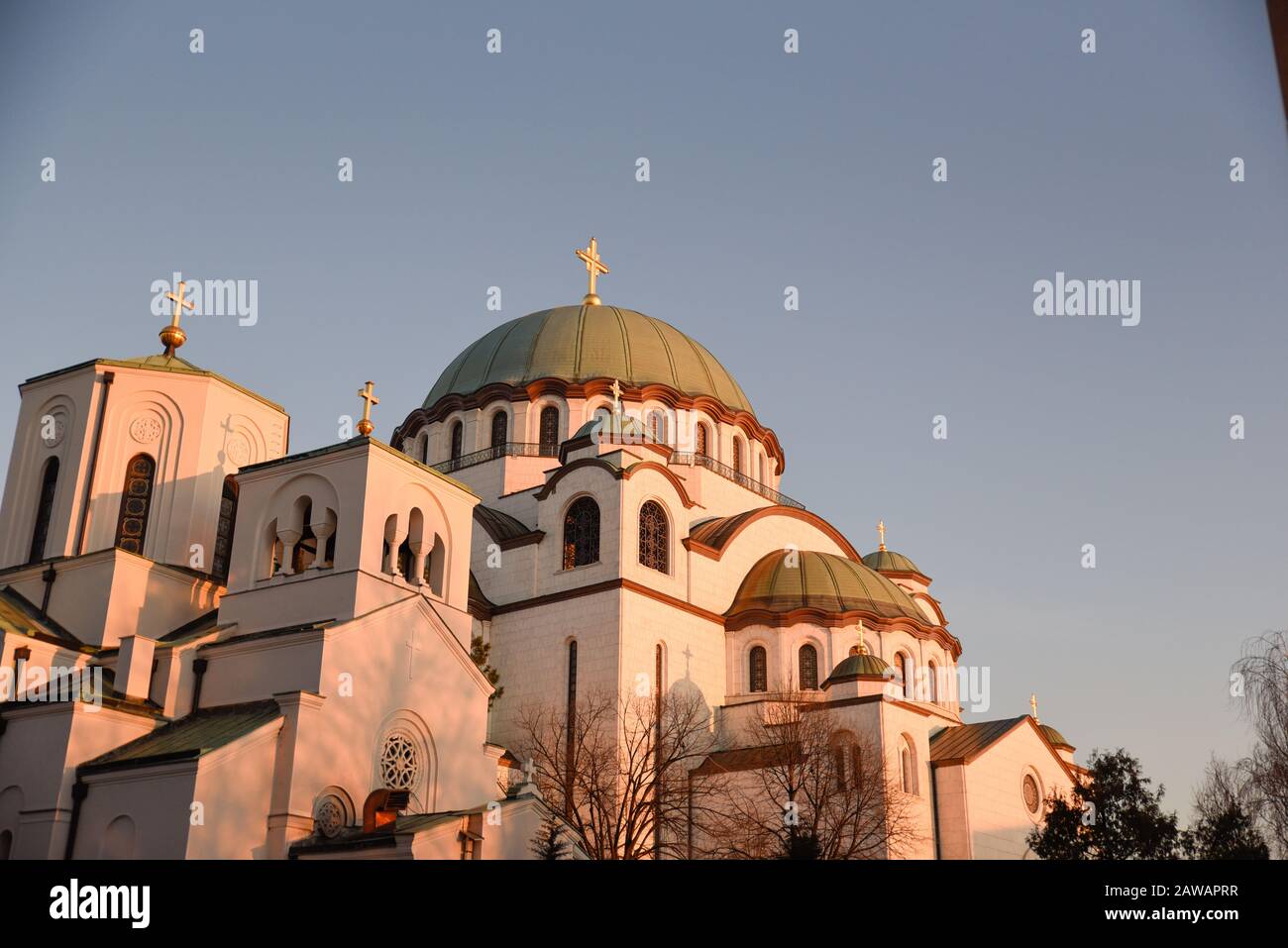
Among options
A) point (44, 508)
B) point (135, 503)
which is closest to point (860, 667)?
point (135, 503)

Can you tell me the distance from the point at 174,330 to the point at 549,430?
476 inches

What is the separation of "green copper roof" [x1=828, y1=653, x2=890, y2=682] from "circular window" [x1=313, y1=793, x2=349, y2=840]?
13.2 m

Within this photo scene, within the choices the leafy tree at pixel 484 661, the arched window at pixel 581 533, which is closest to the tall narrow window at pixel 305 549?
the leafy tree at pixel 484 661

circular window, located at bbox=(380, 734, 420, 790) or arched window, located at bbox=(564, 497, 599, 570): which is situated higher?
arched window, located at bbox=(564, 497, 599, 570)

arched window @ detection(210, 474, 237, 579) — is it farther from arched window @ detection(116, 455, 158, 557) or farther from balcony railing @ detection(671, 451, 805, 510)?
balcony railing @ detection(671, 451, 805, 510)

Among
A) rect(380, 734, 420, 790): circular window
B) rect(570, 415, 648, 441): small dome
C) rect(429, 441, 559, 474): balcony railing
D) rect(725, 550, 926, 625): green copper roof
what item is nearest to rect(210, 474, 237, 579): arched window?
rect(380, 734, 420, 790): circular window

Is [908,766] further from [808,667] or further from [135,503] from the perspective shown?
[135,503]

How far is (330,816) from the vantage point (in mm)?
20156

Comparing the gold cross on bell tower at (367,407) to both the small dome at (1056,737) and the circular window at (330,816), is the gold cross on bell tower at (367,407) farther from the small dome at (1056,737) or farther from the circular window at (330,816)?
the small dome at (1056,737)

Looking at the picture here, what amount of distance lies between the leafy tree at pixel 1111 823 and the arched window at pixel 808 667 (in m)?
6.24

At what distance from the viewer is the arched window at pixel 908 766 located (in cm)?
2900

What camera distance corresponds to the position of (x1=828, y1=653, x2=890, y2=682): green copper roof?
29.4m
